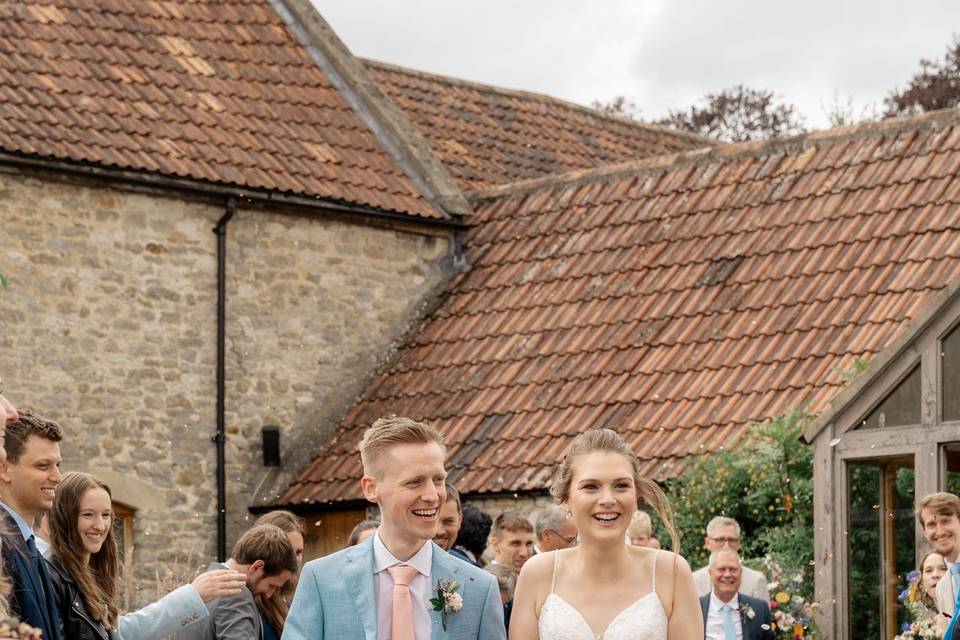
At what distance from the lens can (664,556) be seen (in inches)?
248

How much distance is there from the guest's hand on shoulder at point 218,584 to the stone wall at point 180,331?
1078cm

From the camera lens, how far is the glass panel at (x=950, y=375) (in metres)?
12.9

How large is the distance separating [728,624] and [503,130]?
13.1 metres

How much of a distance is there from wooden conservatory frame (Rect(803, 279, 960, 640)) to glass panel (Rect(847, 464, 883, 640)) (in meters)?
0.03

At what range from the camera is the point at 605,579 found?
247 inches

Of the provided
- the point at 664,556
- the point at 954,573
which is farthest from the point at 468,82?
the point at 664,556

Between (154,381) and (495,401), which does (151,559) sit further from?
(495,401)

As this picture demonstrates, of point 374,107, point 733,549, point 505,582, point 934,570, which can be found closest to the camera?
point 505,582

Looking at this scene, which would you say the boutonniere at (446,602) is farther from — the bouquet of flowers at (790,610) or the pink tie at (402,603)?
the bouquet of flowers at (790,610)

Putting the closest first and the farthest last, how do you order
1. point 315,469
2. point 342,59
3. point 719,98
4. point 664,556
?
point 664,556 → point 315,469 → point 342,59 → point 719,98

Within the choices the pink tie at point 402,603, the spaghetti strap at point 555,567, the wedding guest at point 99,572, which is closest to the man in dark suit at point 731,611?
the wedding guest at point 99,572

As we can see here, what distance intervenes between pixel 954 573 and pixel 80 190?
1080 cm

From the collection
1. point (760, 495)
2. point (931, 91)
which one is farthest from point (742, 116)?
point (760, 495)

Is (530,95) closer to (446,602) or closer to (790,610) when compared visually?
(790,610)
